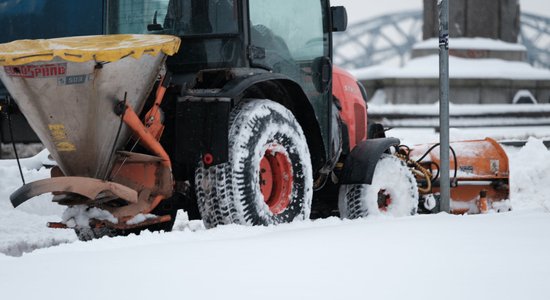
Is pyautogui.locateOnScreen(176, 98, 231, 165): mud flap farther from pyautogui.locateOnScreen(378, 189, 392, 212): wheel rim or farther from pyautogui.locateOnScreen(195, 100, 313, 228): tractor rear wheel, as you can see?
pyautogui.locateOnScreen(378, 189, 392, 212): wheel rim

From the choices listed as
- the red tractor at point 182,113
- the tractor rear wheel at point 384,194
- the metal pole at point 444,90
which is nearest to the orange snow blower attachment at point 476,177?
the metal pole at point 444,90

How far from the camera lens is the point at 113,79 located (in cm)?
518

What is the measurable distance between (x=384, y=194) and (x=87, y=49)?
10.6 ft

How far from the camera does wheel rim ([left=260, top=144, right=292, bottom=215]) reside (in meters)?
5.96

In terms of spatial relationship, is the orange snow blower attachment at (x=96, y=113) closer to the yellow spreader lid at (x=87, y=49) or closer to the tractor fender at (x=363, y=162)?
the yellow spreader lid at (x=87, y=49)

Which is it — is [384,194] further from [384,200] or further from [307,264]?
[307,264]

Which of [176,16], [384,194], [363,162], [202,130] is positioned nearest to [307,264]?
[202,130]

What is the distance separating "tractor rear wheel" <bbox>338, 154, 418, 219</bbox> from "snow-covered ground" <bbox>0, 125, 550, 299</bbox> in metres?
1.14

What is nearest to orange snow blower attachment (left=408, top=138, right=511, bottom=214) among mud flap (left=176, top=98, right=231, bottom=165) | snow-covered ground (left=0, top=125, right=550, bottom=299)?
snow-covered ground (left=0, top=125, right=550, bottom=299)

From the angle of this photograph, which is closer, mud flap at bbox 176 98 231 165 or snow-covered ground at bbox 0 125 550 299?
snow-covered ground at bbox 0 125 550 299

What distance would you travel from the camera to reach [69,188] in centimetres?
514

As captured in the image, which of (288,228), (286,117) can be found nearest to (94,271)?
(288,228)

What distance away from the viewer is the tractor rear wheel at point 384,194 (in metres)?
7.08

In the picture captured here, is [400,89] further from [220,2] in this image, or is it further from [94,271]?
[94,271]
